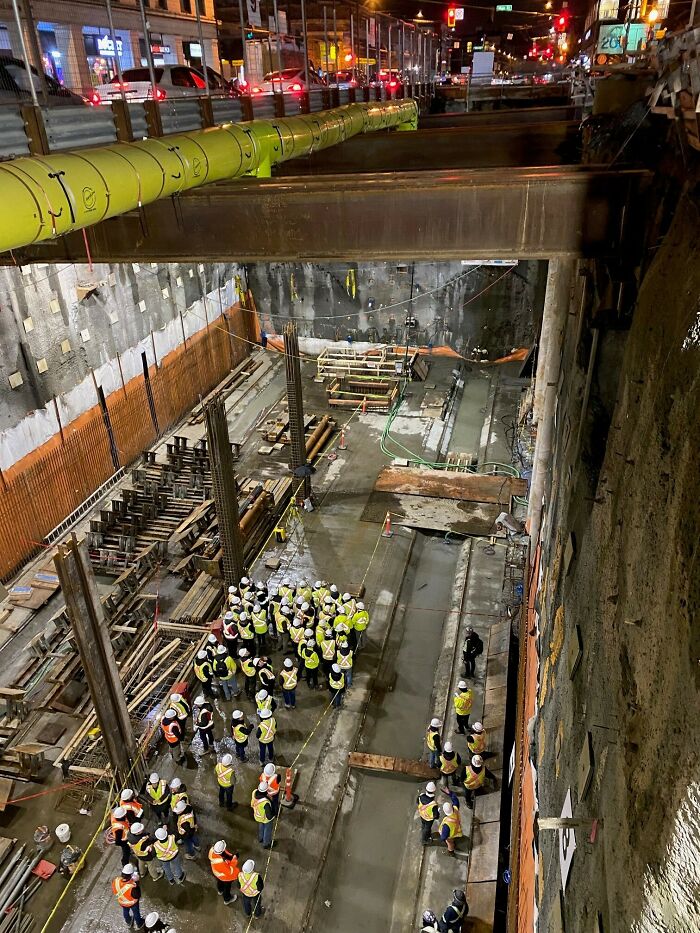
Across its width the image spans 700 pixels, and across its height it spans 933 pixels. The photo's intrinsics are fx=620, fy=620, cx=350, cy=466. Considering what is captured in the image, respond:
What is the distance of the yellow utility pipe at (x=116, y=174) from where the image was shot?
400 centimetres

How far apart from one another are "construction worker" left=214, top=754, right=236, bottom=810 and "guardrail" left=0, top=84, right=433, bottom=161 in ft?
24.1

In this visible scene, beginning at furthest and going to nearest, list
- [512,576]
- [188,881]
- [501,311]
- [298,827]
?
[501,311]
[512,576]
[298,827]
[188,881]

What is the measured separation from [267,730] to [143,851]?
213cm

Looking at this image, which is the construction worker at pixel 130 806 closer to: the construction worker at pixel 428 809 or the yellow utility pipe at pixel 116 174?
the construction worker at pixel 428 809

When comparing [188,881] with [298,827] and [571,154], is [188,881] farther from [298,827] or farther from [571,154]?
[571,154]

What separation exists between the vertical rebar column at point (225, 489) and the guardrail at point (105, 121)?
14.8 feet

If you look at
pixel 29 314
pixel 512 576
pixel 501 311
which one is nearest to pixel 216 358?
pixel 29 314

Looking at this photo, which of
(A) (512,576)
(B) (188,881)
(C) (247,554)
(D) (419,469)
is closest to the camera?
(B) (188,881)

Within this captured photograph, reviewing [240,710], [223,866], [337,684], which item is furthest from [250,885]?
[337,684]

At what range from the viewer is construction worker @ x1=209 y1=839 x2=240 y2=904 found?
7359 millimetres

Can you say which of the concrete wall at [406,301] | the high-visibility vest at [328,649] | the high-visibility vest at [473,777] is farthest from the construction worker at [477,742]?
the concrete wall at [406,301]

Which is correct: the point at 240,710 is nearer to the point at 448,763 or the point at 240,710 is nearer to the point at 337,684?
the point at 337,684

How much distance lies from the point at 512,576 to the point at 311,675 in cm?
472

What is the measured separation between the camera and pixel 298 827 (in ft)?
27.9
